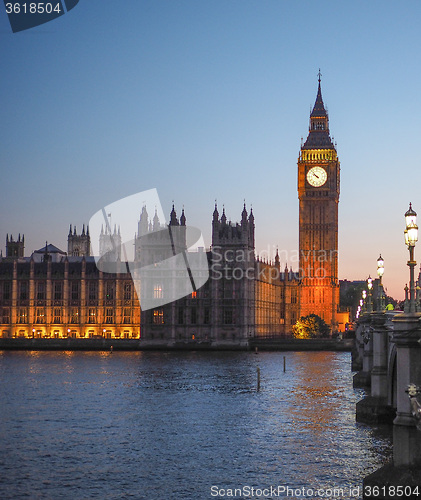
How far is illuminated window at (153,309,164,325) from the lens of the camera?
134 m

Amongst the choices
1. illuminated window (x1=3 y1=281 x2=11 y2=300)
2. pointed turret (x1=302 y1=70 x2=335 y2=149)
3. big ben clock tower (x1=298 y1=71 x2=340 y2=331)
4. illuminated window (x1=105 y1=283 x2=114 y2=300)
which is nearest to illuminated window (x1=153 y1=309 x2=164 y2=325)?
illuminated window (x1=105 y1=283 x2=114 y2=300)

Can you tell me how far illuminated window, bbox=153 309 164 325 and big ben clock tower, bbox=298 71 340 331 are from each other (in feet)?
144

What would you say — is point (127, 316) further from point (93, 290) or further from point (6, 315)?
point (6, 315)

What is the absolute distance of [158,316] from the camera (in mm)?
134125

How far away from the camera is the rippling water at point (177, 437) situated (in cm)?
2827

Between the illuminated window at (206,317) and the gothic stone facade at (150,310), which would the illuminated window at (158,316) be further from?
the illuminated window at (206,317)

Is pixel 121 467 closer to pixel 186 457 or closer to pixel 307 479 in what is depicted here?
pixel 186 457

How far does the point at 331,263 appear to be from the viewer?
556 ft

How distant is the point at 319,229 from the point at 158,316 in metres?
53.9

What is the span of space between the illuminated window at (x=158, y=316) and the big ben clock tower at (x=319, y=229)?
44.0 m

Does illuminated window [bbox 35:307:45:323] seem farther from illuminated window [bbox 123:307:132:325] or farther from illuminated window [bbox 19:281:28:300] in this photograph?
illuminated window [bbox 123:307:132:325]

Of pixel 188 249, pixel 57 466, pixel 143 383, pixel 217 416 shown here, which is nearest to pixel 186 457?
pixel 57 466

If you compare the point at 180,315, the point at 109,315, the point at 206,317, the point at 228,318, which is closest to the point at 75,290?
the point at 109,315

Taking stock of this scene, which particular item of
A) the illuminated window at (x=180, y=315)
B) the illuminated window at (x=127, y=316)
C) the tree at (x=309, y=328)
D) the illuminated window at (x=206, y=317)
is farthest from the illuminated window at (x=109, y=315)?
the tree at (x=309, y=328)
